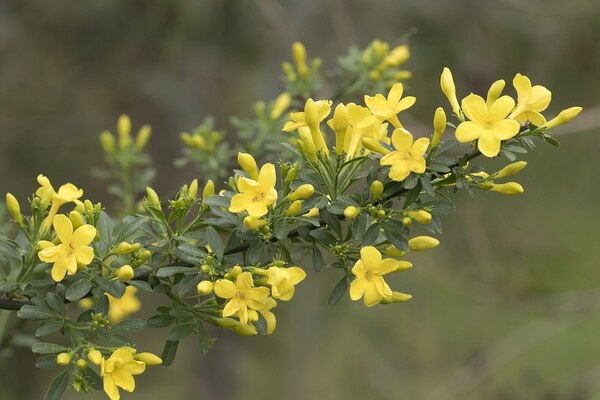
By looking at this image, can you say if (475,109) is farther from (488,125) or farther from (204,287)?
(204,287)

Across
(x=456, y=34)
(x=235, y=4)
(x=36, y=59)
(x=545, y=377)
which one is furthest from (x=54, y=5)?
(x=545, y=377)

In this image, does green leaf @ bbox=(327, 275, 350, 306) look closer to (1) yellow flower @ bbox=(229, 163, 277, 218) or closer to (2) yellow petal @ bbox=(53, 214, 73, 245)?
(1) yellow flower @ bbox=(229, 163, 277, 218)

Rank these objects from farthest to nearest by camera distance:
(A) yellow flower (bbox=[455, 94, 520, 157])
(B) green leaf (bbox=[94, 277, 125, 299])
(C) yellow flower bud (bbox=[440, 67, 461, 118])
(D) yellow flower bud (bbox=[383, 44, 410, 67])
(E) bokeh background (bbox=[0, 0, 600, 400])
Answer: (E) bokeh background (bbox=[0, 0, 600, 400]) → (D) yellow flower bud (bbox=[383, 44, 410, 67]) → (C) yellow flower bud (bbox=[440, 67, 461, 118]) → (B) green leaf (bbox=[94, 277, 125, 299]) → (A) yellow flower (bbox=[455, 94, 520, 157])

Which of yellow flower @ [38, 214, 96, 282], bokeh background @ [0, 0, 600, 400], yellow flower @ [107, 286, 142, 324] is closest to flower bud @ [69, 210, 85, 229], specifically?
yellow flower @ [38, 214, 96, 282]

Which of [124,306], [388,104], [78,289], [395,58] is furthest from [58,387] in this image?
[395,58]

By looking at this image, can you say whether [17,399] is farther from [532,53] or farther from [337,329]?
[532,53]
